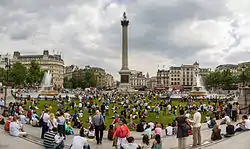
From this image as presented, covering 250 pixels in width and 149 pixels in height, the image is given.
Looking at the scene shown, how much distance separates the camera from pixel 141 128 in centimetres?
2252

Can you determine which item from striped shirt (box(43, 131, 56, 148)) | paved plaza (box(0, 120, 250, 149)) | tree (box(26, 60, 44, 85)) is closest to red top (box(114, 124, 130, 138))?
paved plaza (box(0, 120, 250, 149))

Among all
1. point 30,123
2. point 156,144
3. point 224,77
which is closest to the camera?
point 156,144

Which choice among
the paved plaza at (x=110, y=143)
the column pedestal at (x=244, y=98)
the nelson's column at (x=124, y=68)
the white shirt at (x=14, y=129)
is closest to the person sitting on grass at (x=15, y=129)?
the white shirt at (x=14, y=129)

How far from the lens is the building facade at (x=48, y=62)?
170 meters

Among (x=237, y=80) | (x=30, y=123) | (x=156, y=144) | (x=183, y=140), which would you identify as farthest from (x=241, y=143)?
(x=237, y=80)

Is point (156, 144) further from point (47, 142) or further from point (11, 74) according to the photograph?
point (11, 74)

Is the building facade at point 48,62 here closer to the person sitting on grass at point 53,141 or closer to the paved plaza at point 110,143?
the paved plaza at point 110,143

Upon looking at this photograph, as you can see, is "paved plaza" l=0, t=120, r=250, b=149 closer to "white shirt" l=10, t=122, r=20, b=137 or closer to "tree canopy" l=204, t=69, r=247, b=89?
"white shirt" l=10, t=122, r=20, b=137

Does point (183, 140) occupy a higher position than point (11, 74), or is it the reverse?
point (11, 74)

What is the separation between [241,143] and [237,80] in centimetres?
12147

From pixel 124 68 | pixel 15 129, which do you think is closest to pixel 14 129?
pixel 15 129

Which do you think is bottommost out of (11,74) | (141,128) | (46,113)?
(141,128)

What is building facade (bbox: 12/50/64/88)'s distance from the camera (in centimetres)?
17000

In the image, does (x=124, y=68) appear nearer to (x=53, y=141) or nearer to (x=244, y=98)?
(x=244, y=98)
